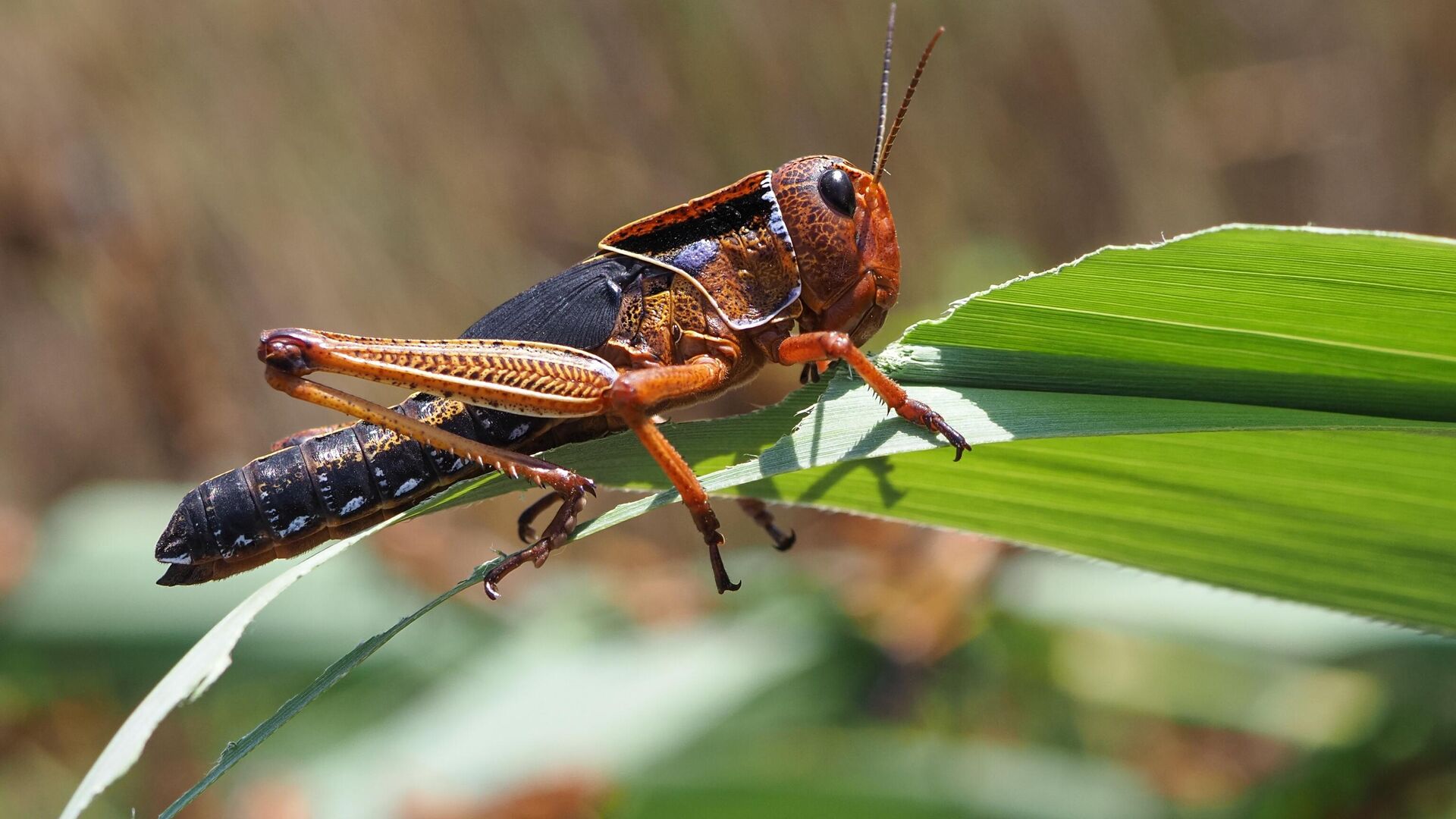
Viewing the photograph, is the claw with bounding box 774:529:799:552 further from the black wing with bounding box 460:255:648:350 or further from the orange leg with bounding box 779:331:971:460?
the black wing with bounding box 460:255:648:350

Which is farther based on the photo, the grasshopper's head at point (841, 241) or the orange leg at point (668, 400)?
the grasshopper's head at point (841, 241)

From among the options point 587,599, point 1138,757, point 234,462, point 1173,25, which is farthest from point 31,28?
point 1138,757

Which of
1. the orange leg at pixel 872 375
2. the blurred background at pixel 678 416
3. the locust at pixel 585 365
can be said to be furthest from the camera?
the blurred background at pixel 678 416

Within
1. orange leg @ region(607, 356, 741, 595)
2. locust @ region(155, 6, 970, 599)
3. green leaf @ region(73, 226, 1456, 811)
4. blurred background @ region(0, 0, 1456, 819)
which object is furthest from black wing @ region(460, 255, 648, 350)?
blurred background @ region(0, 0, 1456, 819)

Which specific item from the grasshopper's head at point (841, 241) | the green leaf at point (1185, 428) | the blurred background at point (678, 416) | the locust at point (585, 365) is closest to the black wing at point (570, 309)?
the locust at point (585, 365)

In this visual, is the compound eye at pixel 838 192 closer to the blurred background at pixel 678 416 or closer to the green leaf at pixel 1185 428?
the green leaf at pixel 1185 428

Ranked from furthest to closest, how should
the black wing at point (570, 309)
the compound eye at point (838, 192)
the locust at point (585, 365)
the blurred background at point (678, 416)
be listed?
1. the blurred background at point (678, 416)
2. the compound eye at point (838, 192)
3. the black wing at point (570, 309)
4. the locust at point (585, 365)
